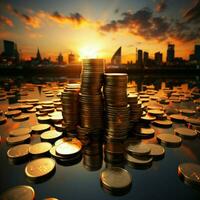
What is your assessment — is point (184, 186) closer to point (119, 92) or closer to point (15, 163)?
point (119, 92)

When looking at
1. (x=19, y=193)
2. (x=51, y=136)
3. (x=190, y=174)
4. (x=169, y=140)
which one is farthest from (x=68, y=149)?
(x=169, y=140)

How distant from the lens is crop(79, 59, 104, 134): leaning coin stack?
244 cm

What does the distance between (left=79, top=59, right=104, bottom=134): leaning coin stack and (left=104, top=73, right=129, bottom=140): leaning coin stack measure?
137mm

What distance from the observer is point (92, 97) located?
244 centimetres

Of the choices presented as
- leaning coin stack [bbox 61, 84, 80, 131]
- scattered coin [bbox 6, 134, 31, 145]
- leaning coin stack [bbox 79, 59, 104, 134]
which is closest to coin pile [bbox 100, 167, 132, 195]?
leaning coin stack [bbox 79, 59, 104, 134]

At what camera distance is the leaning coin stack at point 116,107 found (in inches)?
92.7

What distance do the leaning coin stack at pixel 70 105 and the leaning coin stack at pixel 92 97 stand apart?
0.16 metres

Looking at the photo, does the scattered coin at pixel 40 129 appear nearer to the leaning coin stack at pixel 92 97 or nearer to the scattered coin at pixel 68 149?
the scattered coin at pixel 68 149

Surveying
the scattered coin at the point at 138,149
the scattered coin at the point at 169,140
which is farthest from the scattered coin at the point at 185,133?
the scattered coin at the point at 138,149

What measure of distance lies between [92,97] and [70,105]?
44cm

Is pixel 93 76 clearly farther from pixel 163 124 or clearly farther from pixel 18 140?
pixel 163 124

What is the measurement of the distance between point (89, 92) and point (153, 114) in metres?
2.18

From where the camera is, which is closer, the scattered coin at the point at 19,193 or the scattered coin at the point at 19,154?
the scattered coin at the point at 19,193

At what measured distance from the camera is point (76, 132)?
8.83 feet
